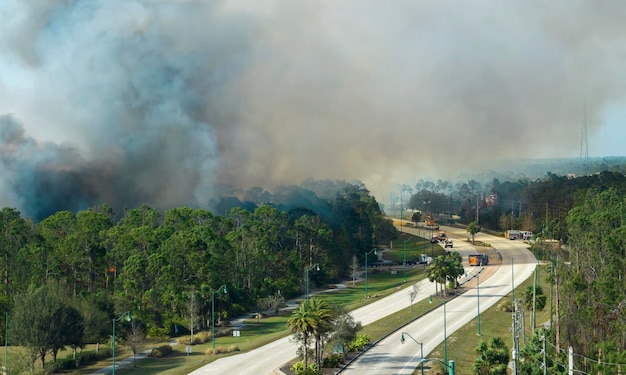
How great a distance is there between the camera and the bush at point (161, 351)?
276 feet

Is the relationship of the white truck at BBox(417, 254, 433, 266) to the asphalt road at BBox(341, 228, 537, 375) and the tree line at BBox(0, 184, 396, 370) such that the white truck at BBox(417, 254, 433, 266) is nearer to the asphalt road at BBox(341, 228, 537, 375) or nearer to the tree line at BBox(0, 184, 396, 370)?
the asphalt road at BBox(341, 228, 537, 375)

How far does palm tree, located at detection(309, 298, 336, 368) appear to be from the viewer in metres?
69.2

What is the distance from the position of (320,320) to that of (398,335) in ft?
67.4

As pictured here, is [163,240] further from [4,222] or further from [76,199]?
[76,199]

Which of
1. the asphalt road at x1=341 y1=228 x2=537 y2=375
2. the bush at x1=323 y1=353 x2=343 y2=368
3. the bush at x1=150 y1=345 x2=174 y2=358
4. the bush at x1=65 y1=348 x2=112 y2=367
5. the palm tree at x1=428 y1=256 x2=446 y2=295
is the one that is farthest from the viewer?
the palm tree at x1=428 y1=256 x2=446 y2=295

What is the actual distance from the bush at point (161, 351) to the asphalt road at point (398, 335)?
8.82 m

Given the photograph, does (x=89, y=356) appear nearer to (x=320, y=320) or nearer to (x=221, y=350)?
(x=221, y=350)

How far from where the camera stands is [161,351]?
278 ft

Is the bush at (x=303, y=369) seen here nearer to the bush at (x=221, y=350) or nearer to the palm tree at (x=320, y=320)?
the palm tree at (x=320, y=320)

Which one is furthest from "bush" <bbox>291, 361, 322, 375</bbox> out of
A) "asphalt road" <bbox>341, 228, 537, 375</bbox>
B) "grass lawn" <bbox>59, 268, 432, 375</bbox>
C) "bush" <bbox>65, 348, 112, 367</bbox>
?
"bush" <bbox>65, 348, 112, 367</bbox>

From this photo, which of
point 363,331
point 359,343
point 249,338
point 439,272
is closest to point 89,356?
point 249,338

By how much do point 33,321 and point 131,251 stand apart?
3245cm

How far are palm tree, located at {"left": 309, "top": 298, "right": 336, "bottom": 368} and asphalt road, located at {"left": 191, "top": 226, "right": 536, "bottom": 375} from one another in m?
3.00

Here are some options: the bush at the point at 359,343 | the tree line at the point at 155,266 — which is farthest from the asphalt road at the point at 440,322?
the tree line at the point at 155,266
